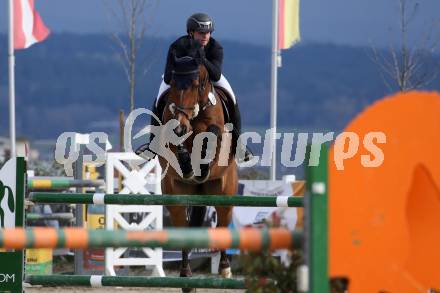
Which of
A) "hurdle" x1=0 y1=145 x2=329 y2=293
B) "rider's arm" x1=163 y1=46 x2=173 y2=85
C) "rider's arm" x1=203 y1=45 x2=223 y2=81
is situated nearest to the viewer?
"hurdle" x1=0 y1=145 x2=329 y2=293

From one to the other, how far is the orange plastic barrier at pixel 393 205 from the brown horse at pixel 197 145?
126 inches

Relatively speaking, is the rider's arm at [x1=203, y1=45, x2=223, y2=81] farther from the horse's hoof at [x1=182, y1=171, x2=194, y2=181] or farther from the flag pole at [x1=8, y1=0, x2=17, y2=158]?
the flag pole at [x1=8, y1=0, x2=17, y2=158]

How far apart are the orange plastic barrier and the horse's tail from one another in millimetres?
3774

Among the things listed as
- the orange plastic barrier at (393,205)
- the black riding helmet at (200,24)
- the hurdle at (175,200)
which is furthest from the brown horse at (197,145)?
the orange plastic barrier at (393,205)

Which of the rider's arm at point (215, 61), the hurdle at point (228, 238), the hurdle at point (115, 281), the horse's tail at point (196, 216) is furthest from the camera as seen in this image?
the horse's tail at point (196, 216)

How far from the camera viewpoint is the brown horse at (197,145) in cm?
662

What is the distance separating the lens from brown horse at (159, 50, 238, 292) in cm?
662

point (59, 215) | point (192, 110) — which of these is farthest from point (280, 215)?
point (59, 215)

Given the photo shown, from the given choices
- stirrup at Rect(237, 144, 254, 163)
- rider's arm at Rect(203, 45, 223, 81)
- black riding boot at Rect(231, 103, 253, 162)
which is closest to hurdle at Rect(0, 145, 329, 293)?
rider's arm at Rect(203, 45, 223, 81)

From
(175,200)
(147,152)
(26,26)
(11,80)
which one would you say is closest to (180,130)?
(147,152)

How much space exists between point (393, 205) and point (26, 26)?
460 inches

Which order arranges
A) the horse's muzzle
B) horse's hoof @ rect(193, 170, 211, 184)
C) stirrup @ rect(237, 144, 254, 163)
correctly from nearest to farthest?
the horse's muzzle
horse's hoof @ rect(193, 170, 211, 184)
stirrup @ rect(237, 144, 254, 163)

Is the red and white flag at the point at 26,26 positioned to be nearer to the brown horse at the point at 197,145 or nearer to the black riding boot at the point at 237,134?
the black riding boot at the point at 237,134

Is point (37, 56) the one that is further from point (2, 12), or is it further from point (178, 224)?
point (178, 224)
